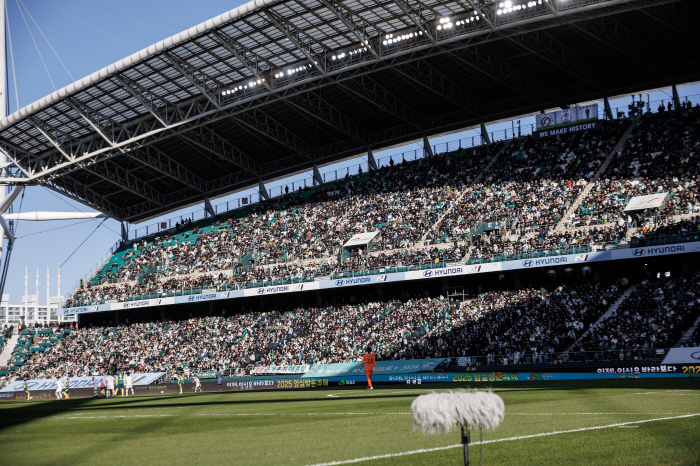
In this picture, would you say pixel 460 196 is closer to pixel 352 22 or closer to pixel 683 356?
pixel 352 22

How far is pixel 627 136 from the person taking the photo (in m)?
51.7

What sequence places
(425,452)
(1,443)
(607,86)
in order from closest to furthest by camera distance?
(425,452), (1,443), (607,86)

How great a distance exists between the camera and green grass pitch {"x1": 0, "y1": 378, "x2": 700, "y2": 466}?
966 centimetres

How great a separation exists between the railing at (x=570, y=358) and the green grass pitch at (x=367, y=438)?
16.7 metres

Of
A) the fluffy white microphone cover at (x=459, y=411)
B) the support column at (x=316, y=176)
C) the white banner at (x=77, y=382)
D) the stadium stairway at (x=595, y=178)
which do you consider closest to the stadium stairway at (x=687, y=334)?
the stadium stairway at (x=595, y=178)

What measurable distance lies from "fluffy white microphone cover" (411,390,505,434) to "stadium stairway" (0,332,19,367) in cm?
6921

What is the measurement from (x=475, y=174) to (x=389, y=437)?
1860 inches

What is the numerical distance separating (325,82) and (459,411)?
156ft

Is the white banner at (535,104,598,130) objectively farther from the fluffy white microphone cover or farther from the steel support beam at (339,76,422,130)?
the fluffy white microphone cover

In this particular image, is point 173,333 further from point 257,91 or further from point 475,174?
point 475,174

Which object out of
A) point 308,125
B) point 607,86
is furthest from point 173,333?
point 607,86

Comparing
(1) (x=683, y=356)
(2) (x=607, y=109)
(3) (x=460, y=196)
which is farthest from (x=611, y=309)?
(2) (x=607, y=109)

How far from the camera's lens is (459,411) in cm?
659

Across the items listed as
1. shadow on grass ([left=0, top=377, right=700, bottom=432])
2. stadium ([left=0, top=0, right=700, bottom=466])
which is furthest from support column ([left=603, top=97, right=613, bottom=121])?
shadow on grass ([left=0, top=377, right=700, bottom=432])
